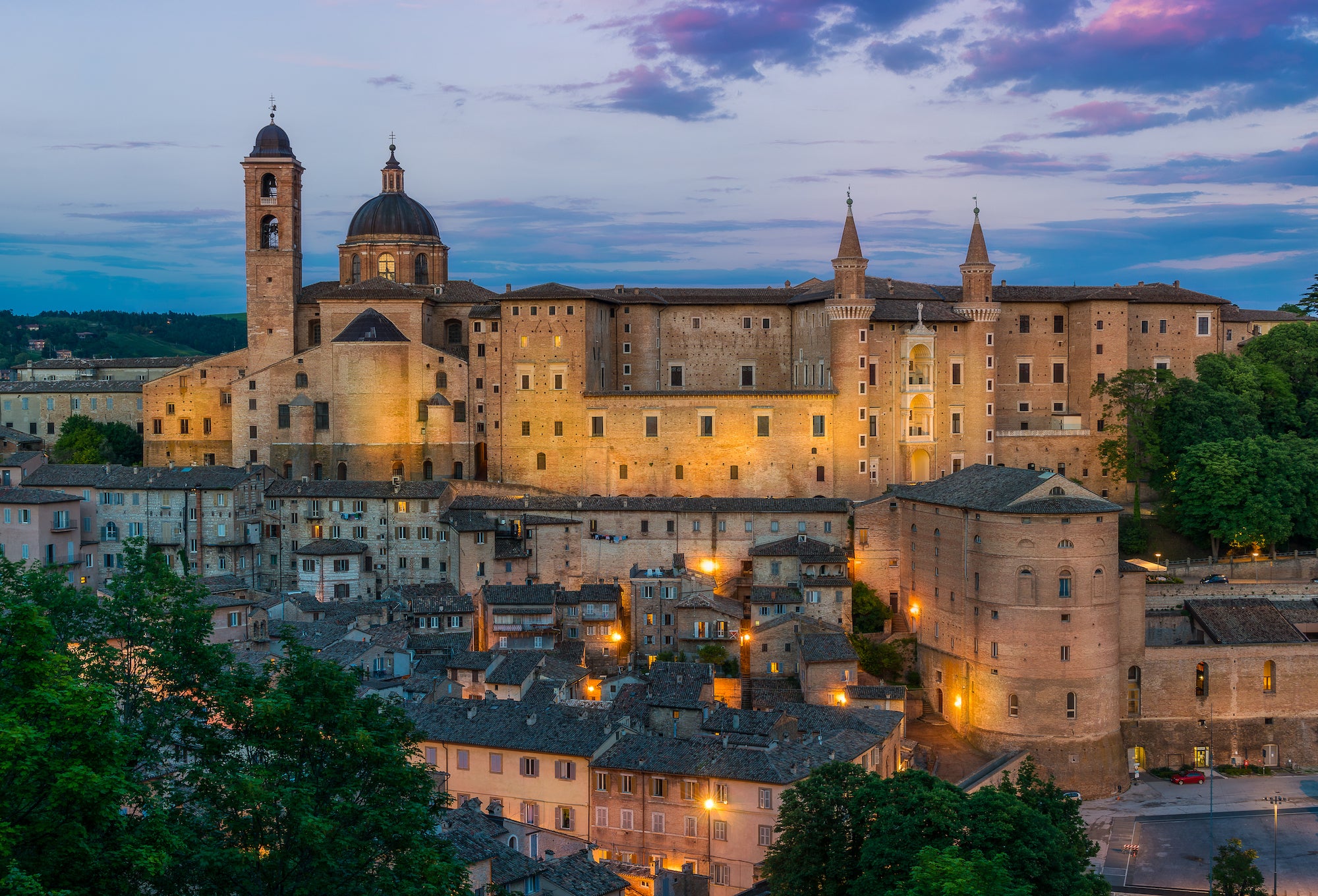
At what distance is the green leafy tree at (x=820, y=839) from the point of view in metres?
25.8

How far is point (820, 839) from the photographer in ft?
86.5

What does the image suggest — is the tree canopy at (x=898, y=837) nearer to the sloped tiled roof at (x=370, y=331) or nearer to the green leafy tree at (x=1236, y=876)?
the green leafy tree at (x=1236, y=876)

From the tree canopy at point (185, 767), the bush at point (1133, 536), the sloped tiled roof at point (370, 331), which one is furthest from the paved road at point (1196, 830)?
the sloped tiled roof at point (370, 331)

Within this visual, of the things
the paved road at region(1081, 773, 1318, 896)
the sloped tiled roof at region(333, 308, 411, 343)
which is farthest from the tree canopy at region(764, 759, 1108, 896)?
the sloped tiled roof at region(333, 308, 411, 343)

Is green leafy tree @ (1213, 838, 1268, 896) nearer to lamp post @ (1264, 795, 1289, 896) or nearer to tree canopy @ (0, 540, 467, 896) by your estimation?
lamp post @ (1264, 795, 1289, 896)

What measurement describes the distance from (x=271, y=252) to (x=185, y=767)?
46.7 m

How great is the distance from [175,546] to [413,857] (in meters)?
38.5

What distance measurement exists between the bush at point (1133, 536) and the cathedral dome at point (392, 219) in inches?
1383

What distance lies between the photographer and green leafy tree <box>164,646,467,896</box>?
51.4 feet

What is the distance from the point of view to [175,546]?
51.5 m

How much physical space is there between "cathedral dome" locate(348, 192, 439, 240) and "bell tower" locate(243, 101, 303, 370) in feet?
18.4

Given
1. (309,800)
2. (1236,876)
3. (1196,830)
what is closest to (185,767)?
(309,800)

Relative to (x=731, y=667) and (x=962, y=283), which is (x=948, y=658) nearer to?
(x=731, y=667)

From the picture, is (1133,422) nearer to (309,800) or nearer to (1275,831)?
(1275,831)
